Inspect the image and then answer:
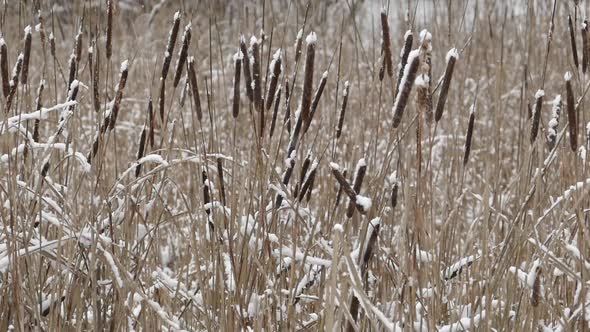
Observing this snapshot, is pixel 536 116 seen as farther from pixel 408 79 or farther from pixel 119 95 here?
pixel 119 95

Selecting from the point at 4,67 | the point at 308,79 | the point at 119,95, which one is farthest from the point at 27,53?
the point at 308,79

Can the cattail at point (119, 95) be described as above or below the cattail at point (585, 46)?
below

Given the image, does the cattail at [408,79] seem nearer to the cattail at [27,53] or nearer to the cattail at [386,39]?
the cattail at [386,39]

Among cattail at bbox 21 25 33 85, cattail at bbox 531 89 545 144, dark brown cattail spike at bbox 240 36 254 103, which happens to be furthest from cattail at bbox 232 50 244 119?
cattail at bbox 531 89 545 144

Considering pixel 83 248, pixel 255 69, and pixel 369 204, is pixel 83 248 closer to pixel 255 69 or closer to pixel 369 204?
pixel 255 69

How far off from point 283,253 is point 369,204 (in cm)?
32

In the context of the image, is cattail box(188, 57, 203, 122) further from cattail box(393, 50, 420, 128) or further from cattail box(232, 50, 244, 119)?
cattail box(393, 50, 420, 128)

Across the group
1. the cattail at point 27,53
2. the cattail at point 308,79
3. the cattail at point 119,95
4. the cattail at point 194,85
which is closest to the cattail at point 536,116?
the cattail at point 308,79

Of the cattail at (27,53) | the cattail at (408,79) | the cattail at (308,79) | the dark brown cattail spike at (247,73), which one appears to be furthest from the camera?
the cattail at (27,53)

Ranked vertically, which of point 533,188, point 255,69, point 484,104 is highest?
point 255,69

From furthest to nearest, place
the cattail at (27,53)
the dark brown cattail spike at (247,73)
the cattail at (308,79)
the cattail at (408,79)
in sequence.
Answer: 1. the cattail at (27,53)
2. the dark brown cattail spike at (247,73)
3. the cattail at (308,79)
4. the cattail at (408,79)

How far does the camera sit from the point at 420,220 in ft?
3.06

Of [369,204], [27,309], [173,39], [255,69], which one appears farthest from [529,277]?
[27,309]

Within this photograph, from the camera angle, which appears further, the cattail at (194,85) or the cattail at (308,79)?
the cattail at (194,85)
